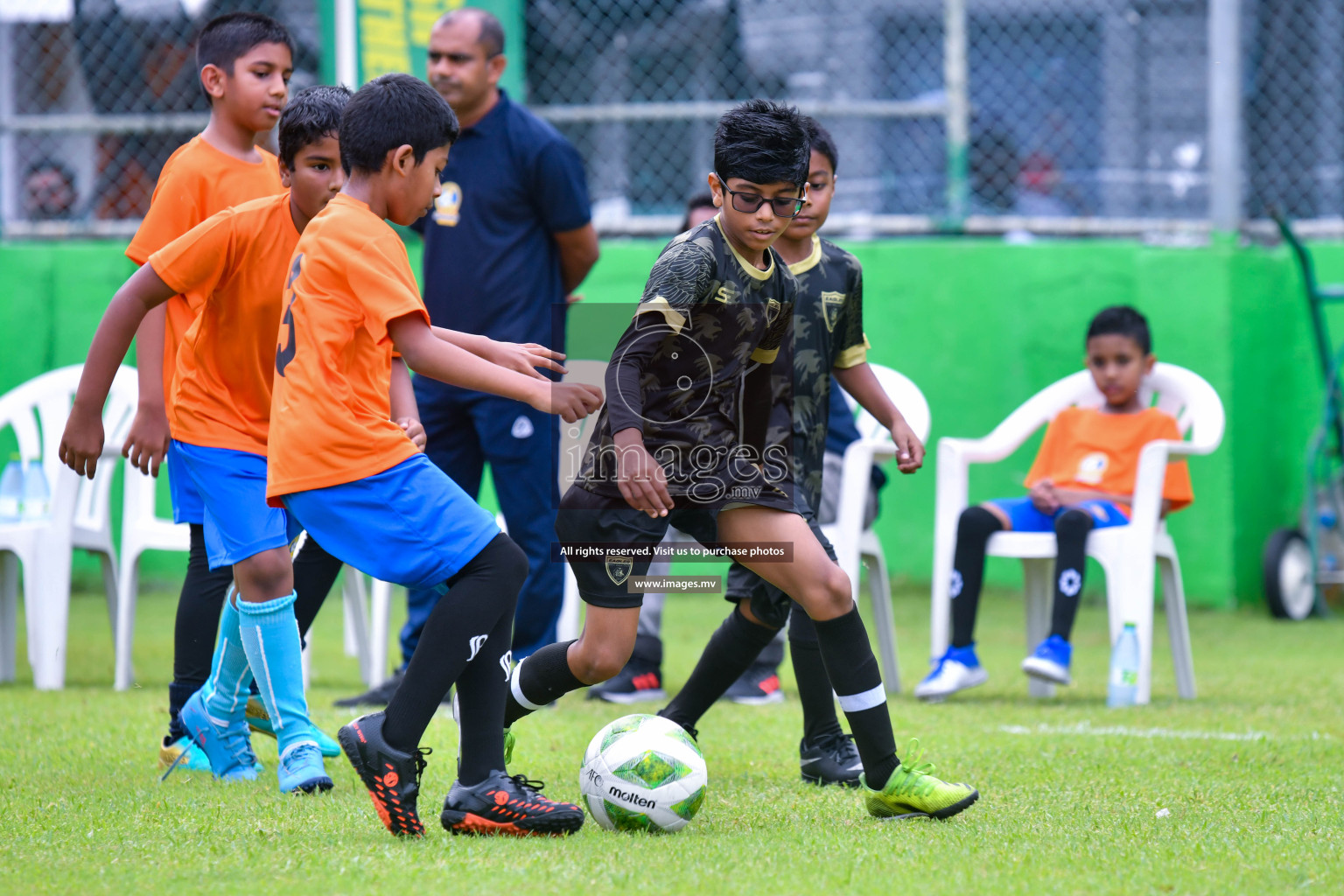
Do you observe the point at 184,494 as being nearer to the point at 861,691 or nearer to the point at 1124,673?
the point at 861,691

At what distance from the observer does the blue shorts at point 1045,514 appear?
5.58 metres

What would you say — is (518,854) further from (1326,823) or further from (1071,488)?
(1071,488)

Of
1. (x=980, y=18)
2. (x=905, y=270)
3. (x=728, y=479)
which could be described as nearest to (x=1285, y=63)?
(x=980, y=18)

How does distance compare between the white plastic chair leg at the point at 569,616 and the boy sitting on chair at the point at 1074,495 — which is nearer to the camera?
the boy sitting on chair at the point at 1074,495

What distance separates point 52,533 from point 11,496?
0.38m

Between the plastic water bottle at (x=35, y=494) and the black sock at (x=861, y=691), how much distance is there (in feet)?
12.4

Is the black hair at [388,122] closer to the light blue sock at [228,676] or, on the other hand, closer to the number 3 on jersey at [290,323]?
the number 3 on jersey at [290,323]

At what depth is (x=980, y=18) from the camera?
9.01 meters

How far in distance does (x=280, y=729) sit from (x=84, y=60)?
701cm

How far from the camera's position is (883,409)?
3871mm

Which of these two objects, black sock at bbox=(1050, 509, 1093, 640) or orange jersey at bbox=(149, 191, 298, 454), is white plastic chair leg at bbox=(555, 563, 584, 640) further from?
orange jersey at bbox=(149, 191, 298, 454)

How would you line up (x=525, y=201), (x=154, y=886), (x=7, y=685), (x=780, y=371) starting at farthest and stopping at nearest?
1. (x=7, y=685)
2. (x=525, y=201)
3. (x=780, y=371)
4. (x=154, y=886)

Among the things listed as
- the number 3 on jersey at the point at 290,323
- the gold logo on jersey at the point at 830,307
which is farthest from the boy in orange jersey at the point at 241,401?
the gold logo on jersey at the point at 830,307

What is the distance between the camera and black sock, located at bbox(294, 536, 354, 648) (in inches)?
156
